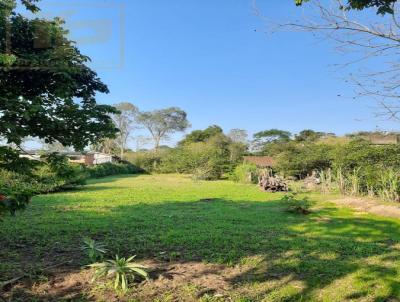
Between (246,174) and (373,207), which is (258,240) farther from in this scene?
(246,174)

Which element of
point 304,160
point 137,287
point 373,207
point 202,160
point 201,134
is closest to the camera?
point 137,287

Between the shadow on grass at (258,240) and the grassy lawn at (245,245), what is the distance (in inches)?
0.5

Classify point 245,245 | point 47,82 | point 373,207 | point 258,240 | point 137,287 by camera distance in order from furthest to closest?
point 373,207 < point 258,240 < point 245,245 < point 47,82 < point 137,287

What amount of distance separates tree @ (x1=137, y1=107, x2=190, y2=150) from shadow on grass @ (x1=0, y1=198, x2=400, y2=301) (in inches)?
1769

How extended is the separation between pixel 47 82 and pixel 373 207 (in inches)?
326

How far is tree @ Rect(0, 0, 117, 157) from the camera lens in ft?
14.4

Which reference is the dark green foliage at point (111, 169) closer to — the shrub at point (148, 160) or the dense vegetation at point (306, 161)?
the shrub at point (148, 160)

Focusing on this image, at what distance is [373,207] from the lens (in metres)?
9.68

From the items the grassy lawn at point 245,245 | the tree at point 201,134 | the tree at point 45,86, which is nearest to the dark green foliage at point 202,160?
the tree at point 201,134

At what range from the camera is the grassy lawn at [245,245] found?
12.0ft

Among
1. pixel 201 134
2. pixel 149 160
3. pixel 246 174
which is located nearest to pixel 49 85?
pixel 246 174

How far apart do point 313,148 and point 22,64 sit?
23.2m

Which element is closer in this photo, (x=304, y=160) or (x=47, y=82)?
(x=47, y=82)

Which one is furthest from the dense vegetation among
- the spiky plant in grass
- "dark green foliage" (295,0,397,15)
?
the spiky plant in grass
